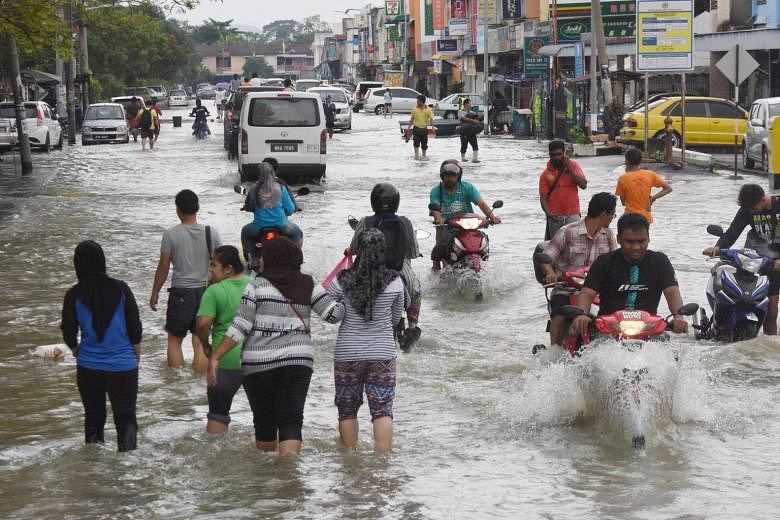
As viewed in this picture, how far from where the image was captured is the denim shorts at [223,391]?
327 inches

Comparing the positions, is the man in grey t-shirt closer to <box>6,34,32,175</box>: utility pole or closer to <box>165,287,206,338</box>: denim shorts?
<box>165,287,206,338</box>: denim shorts

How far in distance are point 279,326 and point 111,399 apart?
4.04 ft

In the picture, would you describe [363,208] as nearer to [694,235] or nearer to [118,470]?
[694,235]

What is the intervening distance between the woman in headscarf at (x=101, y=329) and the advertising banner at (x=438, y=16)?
3620 inches

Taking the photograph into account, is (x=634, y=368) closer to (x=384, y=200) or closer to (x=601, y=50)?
(x=384, y=200)

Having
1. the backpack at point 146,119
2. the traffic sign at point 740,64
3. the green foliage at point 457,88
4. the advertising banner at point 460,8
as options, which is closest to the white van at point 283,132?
the traffic sign at point 740,64

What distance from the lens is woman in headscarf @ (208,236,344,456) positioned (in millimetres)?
7605

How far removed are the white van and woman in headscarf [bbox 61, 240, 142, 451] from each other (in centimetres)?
1980

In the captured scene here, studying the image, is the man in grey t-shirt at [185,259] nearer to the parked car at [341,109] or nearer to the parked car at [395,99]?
the parked car at [341,109]

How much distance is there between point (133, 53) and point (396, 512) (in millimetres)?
78618

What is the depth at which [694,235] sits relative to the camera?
19.6 metres

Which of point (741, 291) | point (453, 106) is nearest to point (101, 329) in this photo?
point (741, 291)

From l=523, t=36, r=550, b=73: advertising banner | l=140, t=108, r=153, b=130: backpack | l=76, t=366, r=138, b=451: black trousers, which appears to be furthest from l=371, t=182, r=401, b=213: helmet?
l=523, t=36, r=550, b=73: advertising banner

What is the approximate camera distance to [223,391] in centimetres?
842
